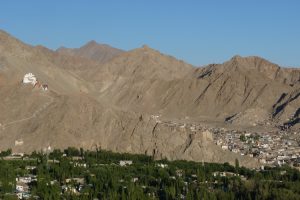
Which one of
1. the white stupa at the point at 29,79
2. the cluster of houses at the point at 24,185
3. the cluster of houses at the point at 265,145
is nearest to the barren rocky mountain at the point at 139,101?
the white stupa at the point at 29,79

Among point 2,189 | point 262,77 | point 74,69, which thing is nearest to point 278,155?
point 2,189

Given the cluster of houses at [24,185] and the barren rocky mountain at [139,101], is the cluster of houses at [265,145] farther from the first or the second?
the cluster of houses at [24,185]

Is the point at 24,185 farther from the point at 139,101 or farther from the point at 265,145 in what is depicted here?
the point at 139,101

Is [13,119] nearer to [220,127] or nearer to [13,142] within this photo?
[13,142]

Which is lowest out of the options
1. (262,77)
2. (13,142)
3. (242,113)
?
(13,142)

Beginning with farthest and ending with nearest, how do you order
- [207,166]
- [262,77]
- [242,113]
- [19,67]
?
[262,77] → [242,113] → [19,67] → [207,166]

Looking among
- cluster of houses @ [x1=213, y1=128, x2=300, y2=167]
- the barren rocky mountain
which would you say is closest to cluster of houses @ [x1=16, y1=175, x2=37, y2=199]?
the barren rocky mountain
